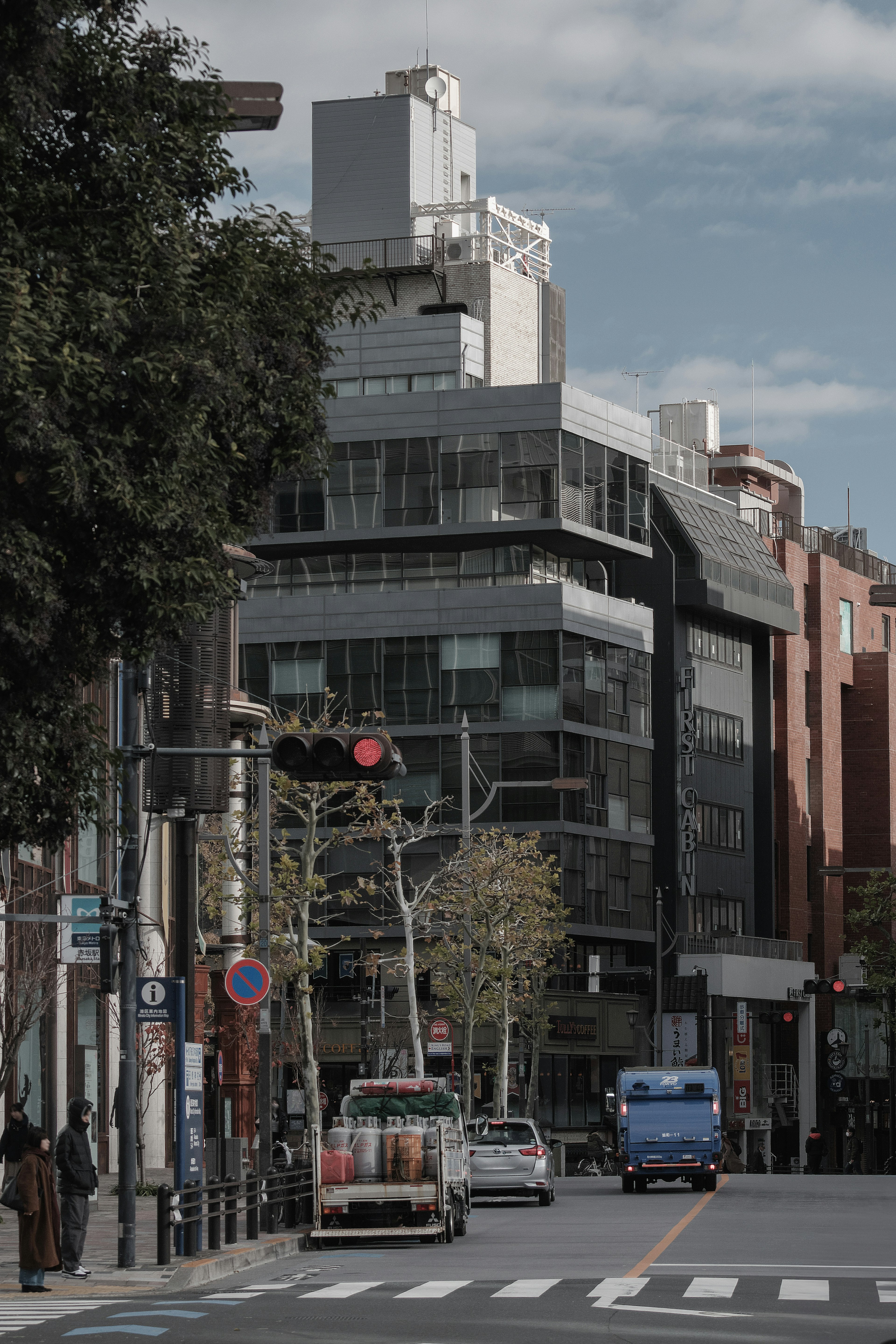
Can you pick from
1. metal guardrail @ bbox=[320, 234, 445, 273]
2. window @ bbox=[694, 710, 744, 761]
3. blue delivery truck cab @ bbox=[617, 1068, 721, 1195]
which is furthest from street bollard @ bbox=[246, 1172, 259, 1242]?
metal guardrail @ bbox=[320, 234, 445, 273]

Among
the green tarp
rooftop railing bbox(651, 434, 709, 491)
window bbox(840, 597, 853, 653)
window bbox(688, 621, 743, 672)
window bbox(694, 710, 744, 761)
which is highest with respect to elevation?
rooftop railing bbox(651, 434, 709, 491)

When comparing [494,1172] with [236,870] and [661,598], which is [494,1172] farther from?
[661,598]

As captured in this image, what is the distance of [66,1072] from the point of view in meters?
40.4

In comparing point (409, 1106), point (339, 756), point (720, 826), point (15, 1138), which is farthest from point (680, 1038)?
point (339, 756)

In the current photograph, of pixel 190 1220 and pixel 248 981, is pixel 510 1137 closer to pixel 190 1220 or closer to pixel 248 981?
pixel 248 981

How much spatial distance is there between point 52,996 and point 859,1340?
65.7 ft

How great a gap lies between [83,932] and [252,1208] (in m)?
4.13

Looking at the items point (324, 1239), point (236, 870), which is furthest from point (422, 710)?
point (324, 1239)

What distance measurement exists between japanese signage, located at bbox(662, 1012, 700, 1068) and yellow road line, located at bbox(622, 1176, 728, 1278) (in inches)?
1553

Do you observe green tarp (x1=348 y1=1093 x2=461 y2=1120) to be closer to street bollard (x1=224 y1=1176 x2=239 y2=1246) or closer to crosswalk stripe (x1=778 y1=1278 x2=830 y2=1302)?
street bollard (x1=224 y1=1176 x2=239 y2=1246)

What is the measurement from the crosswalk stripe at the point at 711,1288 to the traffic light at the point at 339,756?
550 cm

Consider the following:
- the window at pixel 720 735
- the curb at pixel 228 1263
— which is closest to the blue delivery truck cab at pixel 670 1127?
the curb at pixel 228 1263

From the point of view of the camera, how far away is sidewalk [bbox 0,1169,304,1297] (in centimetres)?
2086

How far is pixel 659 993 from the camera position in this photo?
73625 millimetres
